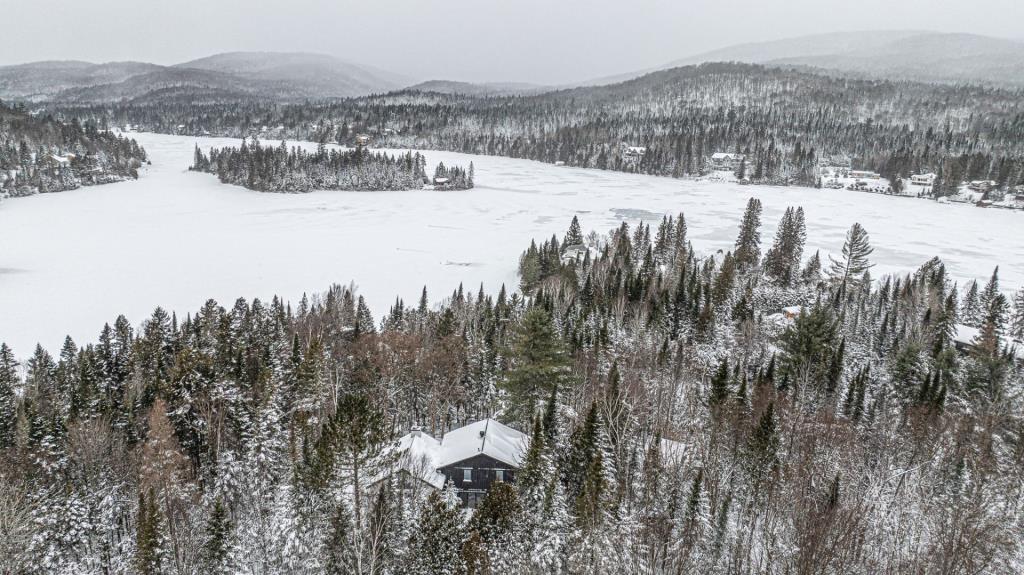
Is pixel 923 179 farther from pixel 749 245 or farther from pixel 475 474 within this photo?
A: pixel 475 474

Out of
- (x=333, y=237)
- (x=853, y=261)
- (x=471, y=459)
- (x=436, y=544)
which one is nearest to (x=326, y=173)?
(x=333, y=237)

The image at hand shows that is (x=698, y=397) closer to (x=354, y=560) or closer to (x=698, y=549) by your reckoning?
(x=698, y=549)

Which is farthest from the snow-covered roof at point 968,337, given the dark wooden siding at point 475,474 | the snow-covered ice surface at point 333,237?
the dark wooden siding at point 475,474

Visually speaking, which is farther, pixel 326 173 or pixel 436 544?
pixel 326 173

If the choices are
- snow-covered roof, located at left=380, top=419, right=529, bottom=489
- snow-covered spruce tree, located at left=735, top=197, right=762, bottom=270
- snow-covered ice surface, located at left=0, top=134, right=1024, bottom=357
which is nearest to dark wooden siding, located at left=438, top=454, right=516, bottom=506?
snow-covered roof, located at left=380, top=419, right=529, bottom=489

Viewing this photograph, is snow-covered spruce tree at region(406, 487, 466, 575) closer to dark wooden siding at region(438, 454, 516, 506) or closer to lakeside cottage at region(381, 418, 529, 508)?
lakeside cottage at region(381, 418, 529, 508)

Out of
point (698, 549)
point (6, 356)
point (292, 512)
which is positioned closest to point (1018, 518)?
point (698, 549)
